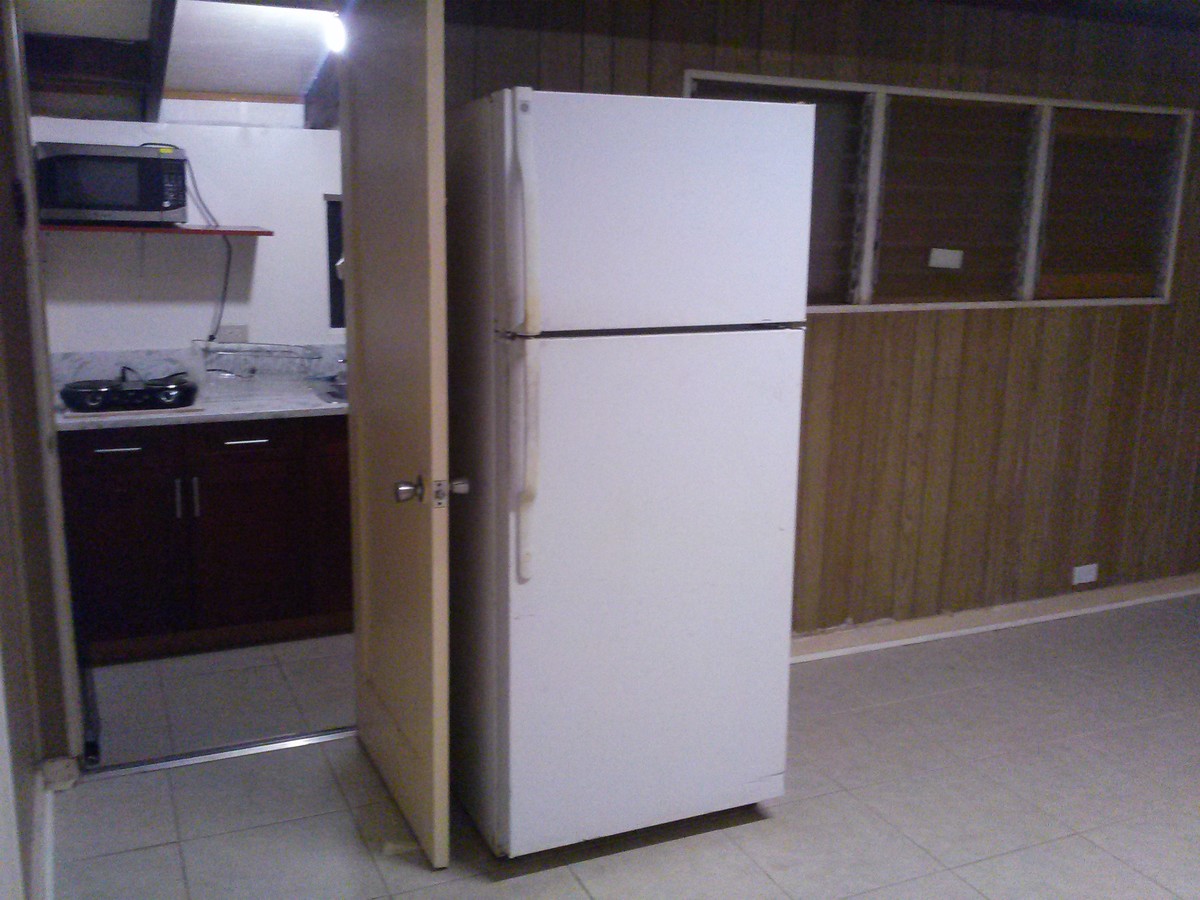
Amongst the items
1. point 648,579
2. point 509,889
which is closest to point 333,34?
point 648,579

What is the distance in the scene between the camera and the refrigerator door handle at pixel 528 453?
205 cm

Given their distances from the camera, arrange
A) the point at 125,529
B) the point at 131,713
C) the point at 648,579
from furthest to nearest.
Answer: the point at 125,529 → the point at 131,713 → the point at 648,579

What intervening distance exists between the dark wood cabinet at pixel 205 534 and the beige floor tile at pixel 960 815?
6.76ft

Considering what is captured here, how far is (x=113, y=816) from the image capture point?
2.50 m

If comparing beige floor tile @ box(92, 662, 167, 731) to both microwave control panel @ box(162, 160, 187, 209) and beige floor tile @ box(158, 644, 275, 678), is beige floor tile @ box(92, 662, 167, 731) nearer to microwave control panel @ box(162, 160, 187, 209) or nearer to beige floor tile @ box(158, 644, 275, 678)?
beige floor tile @ box(158, 644, 275, 678)

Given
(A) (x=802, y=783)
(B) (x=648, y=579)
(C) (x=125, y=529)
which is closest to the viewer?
(B) (x=648, y=579)

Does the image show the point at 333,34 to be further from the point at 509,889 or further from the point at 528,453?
the point at 509,889

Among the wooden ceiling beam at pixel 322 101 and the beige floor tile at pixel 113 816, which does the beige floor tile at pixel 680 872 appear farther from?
the wooden ceiling beam at pixel 322 101

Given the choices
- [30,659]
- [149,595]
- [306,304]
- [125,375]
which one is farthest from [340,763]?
[306,304]

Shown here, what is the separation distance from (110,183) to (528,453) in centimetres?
229

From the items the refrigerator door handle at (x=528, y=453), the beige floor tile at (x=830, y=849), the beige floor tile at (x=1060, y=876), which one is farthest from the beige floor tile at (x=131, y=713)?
the beige floor tile at (x=1060, y=876)

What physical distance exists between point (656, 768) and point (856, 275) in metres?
1.80

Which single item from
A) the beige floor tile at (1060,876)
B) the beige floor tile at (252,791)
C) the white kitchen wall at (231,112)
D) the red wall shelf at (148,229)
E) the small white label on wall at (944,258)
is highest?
the white kitchen wall at (231,112)

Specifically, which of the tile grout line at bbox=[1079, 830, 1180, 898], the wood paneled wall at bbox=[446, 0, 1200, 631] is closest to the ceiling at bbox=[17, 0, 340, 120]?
the wood paneled wall at bbox=[446, 0, 1200, 631]
